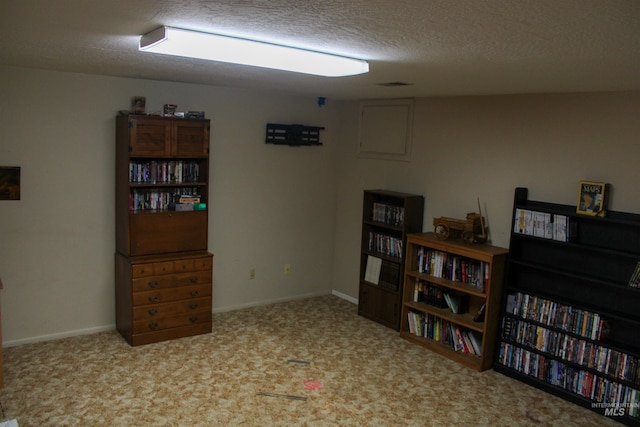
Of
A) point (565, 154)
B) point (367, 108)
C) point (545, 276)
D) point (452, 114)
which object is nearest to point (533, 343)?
point (545, 276)

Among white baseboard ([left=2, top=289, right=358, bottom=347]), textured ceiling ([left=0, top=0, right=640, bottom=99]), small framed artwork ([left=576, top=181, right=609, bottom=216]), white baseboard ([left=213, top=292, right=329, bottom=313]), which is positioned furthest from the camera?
white baseboard ([left=213, top=292, right=329, bottom=313])

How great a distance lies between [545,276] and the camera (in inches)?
162

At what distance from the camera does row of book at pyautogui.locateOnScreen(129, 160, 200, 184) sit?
14.6 ft

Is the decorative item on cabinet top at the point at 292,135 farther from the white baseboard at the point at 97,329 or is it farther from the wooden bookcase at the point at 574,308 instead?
the wooden bookcase at the point at 574,308

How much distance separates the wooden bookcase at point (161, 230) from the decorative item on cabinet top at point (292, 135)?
0.92m

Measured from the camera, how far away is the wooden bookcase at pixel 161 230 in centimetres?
439

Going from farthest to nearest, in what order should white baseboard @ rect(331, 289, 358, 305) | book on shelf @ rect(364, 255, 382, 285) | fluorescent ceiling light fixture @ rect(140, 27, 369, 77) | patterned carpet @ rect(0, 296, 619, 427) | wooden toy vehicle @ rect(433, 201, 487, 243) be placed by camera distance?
white baseboard @ rect(331, 289, 358, 305)
book on shelf @ rect(364, 255, 382, 285)
wooden toy vehicle @ rect(433, 201, 487, 243)
patterned carpet @ rect(0, 296, 619, 427)
fluorescent ceiling light fixture @ rect(140, 27, 369, 77)

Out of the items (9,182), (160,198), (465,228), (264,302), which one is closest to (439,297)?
(465,228)

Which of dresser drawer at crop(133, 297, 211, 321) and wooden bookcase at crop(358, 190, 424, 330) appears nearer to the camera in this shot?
dresser drawer at crop(133, 297, 211, 321)

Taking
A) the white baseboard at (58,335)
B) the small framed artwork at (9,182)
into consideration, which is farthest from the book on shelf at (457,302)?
the small framed artwork at (9,182)

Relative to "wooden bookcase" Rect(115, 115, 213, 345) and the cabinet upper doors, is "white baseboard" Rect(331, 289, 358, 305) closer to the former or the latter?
"wooden bookcase" Rect(115, 115, 213, 345)

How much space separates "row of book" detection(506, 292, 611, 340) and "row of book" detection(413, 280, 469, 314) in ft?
1.47

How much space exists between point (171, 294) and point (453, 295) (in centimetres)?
246

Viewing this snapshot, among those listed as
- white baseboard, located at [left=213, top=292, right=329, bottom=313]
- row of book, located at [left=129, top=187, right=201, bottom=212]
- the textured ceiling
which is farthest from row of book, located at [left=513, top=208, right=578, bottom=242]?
row of book, located at [left=129, top=187, right=201, bottom=212]
